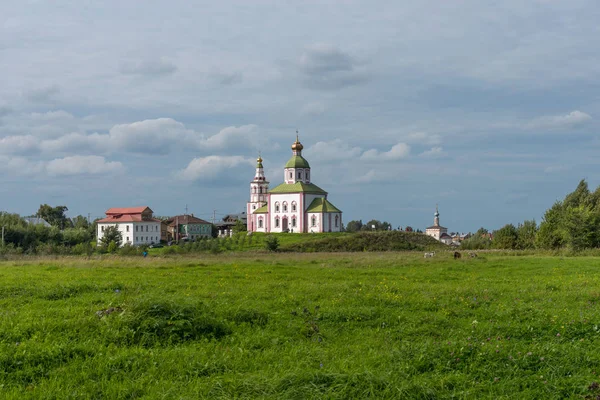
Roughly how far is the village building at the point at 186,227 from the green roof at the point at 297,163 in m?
19.8

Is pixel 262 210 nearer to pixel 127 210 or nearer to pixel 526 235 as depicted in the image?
pixel 127 210

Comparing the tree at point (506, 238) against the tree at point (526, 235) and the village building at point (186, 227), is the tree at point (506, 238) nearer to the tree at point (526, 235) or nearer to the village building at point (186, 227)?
the tree at point (526, 235)

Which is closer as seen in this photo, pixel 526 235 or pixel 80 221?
pixel 526 235

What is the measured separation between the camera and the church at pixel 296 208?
87062 millimetres

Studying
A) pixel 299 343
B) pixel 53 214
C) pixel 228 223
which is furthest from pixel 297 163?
pixel 299 343

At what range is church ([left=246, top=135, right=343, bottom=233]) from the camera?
286 ft

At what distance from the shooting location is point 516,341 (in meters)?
9.41

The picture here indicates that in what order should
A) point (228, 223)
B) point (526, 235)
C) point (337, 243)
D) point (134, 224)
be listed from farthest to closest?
point (228, 223) < point (134, 224) < point (337, 243) < point (526, 235)

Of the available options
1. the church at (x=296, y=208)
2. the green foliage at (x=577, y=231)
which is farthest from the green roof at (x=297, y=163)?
the green foliage at (x=577, y=231)

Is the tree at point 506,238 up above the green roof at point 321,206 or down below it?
below

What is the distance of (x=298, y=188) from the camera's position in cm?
8925

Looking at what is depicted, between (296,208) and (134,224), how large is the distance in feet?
79.2

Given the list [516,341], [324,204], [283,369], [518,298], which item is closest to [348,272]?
[518,298]

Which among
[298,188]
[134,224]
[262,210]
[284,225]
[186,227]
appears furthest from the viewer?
[186,227]
